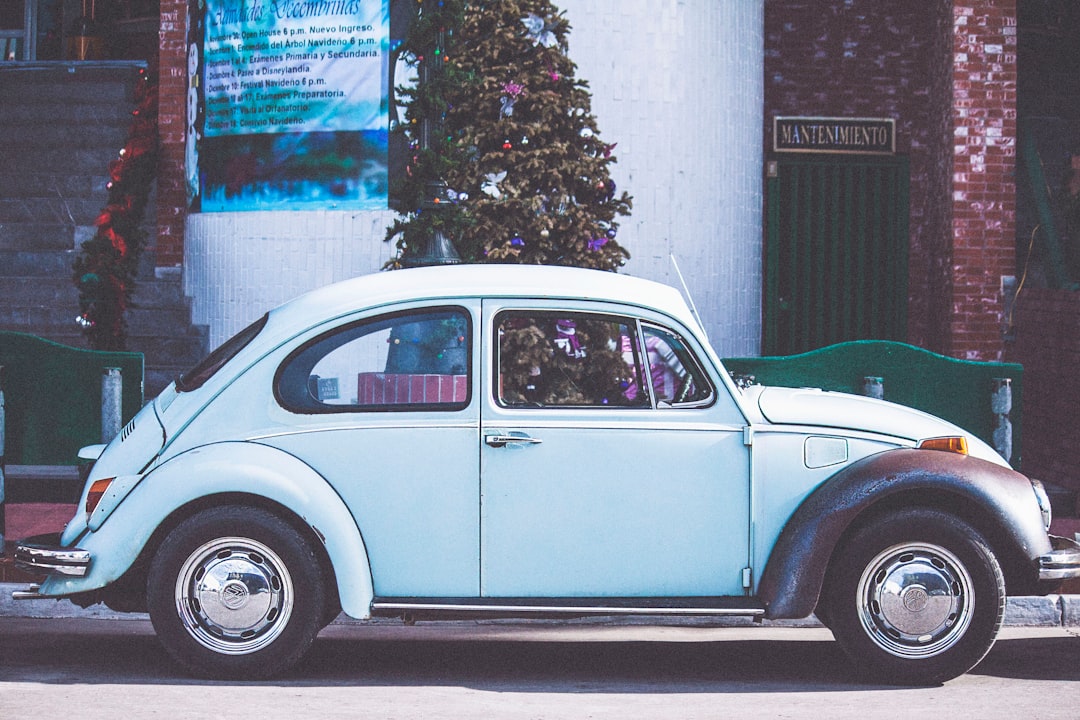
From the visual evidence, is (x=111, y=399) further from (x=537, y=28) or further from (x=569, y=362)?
(x=569, y=362)

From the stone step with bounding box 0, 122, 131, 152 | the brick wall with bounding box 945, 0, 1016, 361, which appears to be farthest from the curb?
the stone step with bounding box 0, 122, 131, 152

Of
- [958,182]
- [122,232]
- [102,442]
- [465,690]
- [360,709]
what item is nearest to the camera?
[360,709]

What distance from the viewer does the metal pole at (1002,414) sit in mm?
9648

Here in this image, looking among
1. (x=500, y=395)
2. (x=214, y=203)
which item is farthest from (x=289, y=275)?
(x=500, y=395)

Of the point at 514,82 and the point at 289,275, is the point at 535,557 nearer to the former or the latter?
the point at 514,82

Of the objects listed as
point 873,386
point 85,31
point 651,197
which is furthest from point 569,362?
point 85,31

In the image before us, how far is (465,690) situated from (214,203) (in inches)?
331

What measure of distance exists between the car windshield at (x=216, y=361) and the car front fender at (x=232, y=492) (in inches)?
16.2

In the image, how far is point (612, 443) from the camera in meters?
6.51

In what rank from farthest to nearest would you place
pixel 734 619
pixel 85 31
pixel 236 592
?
pixel 85 31 → pixel 734 619 → pixel 236 592

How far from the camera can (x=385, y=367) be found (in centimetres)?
666

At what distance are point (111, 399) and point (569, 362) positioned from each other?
404 centimetres

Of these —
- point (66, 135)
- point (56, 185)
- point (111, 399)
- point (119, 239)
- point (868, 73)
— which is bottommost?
point (111, 399)

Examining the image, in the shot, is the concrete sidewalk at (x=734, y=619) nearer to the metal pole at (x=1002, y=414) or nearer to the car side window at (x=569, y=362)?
the metal pole at (x=1002, y=414)
